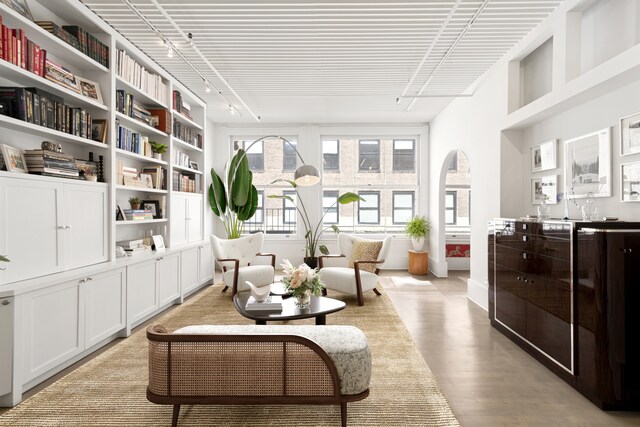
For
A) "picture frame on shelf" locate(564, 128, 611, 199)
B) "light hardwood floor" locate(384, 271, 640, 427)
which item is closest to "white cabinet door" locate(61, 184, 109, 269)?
"light hardwood floor" locate(384, 271, 640, 427)

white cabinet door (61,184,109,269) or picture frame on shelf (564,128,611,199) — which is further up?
picture frame on shelf (564,128,611,199)

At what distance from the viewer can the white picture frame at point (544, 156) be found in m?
3.92

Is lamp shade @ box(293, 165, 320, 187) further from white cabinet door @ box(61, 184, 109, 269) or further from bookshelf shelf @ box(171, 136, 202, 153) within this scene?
white cabinet door @ box(61, 184, 109, 269)

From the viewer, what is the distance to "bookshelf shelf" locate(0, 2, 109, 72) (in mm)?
2811

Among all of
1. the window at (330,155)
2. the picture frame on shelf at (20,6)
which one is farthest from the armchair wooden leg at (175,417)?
the window at (330,155)

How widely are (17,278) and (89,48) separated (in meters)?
2.25

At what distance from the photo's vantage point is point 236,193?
21.9ft

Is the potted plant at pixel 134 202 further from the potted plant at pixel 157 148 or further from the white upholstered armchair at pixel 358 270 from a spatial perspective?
the white upholstered armchair at pixel 358 270

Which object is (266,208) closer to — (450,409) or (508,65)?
(508,65)

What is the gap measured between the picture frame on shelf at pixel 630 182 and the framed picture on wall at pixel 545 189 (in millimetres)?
899

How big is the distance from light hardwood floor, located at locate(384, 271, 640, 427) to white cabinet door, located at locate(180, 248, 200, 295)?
3.00 meters

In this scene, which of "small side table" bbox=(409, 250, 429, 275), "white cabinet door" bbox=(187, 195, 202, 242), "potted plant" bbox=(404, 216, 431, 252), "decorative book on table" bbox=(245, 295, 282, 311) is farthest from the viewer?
"potted plant" bbox=(404, 216, 431, 252)

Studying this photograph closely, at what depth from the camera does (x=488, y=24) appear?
388 centimetres

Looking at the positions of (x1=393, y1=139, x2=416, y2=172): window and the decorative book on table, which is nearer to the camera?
the decorative book on table
